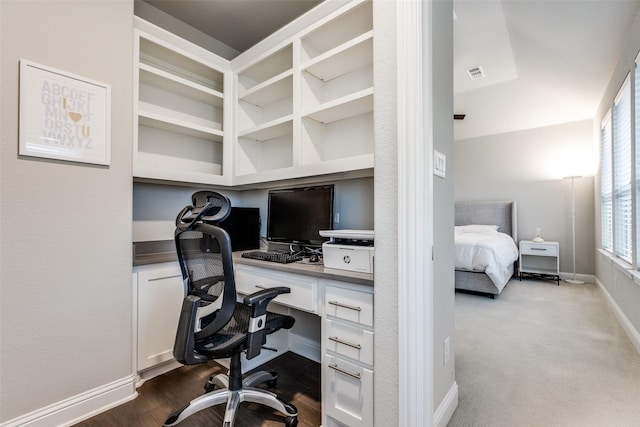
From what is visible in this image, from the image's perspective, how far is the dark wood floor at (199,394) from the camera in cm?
153

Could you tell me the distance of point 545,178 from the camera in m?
4.87

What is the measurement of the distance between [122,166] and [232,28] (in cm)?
168

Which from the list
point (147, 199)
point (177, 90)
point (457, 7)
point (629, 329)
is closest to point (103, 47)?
point (177, 90)

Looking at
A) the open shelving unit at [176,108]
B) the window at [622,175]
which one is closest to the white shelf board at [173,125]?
the open shelving unit at [176,108]

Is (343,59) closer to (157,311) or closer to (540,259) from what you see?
(157,311)

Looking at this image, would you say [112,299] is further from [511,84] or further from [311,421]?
[511,84]

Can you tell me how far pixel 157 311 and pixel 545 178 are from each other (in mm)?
5813

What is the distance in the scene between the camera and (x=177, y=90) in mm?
2316

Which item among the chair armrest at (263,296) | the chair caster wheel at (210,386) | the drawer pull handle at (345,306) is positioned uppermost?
the chair armrest at (263,296)

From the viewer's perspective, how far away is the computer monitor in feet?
6.22

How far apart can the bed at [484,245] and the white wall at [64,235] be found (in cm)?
361

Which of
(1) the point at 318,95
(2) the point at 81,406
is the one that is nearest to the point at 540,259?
(1) the point at 318,95

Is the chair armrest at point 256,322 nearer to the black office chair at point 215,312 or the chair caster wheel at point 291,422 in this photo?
the black office chair at point 215,312

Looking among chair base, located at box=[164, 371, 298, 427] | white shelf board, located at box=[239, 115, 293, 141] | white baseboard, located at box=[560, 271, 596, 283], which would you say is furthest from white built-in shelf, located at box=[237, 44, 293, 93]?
white baseboard, located at box=[560, 271, 596, 283]
